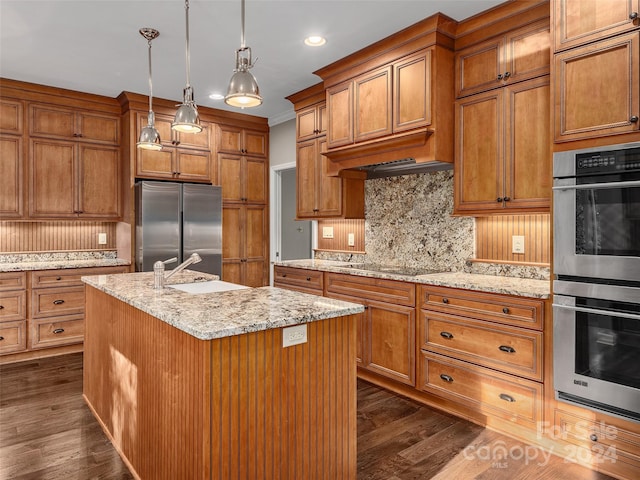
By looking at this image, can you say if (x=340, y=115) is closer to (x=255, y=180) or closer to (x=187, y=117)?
(x=187, y=117)

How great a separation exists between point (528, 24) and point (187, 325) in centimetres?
276

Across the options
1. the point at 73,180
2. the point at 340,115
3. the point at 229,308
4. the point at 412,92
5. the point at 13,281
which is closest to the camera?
the point at 229,308

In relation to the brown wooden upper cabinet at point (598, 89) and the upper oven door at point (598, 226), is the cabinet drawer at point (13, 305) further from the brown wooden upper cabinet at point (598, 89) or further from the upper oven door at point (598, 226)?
the brown wooden upper cabinet at point (598, 89)

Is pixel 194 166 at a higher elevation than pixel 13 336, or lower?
higher

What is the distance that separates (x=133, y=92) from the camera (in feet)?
15.1

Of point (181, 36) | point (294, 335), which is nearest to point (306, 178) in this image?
point (181, 36)

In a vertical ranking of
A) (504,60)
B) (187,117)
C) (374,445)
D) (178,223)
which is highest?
(504,60)

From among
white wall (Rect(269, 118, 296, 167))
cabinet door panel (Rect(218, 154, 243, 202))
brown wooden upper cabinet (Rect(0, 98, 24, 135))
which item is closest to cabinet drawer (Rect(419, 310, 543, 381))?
white wall (Rect(269, 118, 296, 167))

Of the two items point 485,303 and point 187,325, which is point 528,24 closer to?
point 485,303

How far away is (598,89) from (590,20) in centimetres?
37

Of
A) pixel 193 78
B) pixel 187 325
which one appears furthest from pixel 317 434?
pixel 193 78

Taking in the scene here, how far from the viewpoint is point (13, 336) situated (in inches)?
164

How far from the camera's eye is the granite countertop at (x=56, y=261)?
426 cm

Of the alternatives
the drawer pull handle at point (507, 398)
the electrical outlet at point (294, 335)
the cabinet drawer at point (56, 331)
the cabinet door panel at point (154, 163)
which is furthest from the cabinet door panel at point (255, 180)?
the electrical outlet at point (294, 335)
